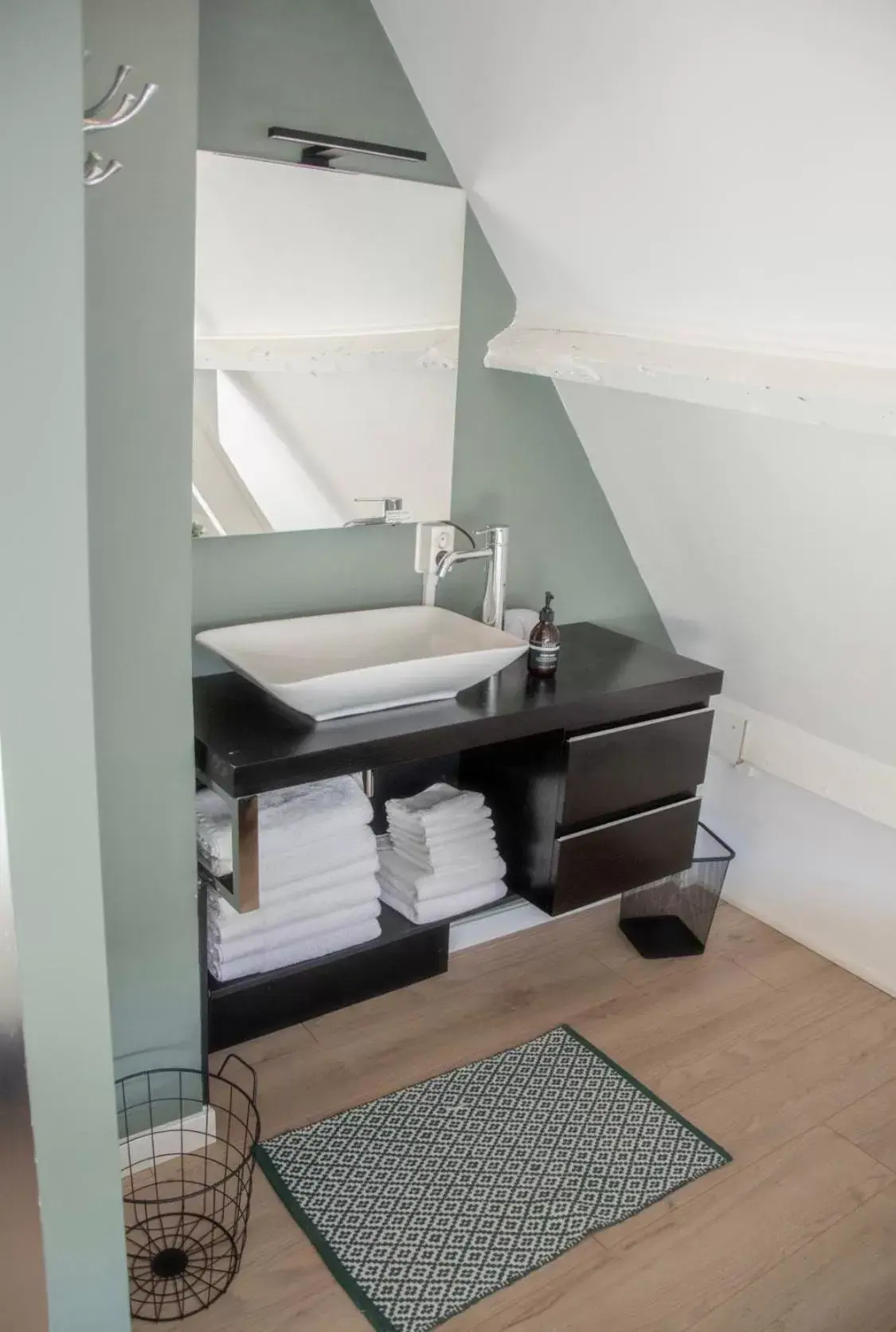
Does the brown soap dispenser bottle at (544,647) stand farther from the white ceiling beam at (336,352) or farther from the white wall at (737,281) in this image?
the white ceiling beam at (336,352)

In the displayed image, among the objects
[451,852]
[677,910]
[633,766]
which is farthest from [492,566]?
[677,910]

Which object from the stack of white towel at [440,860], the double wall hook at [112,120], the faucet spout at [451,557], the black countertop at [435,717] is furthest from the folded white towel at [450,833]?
the double wall hook at [112,120]

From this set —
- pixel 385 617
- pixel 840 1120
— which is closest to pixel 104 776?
pixel 385 617

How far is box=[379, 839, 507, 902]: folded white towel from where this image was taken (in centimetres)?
247

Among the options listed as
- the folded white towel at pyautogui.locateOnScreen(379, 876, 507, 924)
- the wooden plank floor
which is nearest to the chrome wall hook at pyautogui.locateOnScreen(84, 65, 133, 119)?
the folded white towel at pyautogui.locateOnScreen(379, 876, 507, 924)

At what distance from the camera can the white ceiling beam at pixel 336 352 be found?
2.15 metres

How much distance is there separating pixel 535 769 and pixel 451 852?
269 millimetres

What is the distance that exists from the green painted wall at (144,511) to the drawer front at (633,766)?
33.5 inches

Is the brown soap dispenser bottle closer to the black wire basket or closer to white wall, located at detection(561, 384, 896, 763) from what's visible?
white wall, located at detection(561, 384, 896, 763)

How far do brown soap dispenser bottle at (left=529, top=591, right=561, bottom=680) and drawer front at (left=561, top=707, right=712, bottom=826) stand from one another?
191 mm

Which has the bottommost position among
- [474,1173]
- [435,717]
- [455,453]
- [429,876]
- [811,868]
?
[474,1173]

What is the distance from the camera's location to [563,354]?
7.79 feet

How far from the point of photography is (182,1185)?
6.65 ft

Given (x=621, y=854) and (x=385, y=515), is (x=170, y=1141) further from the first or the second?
(x=385, y=515)
